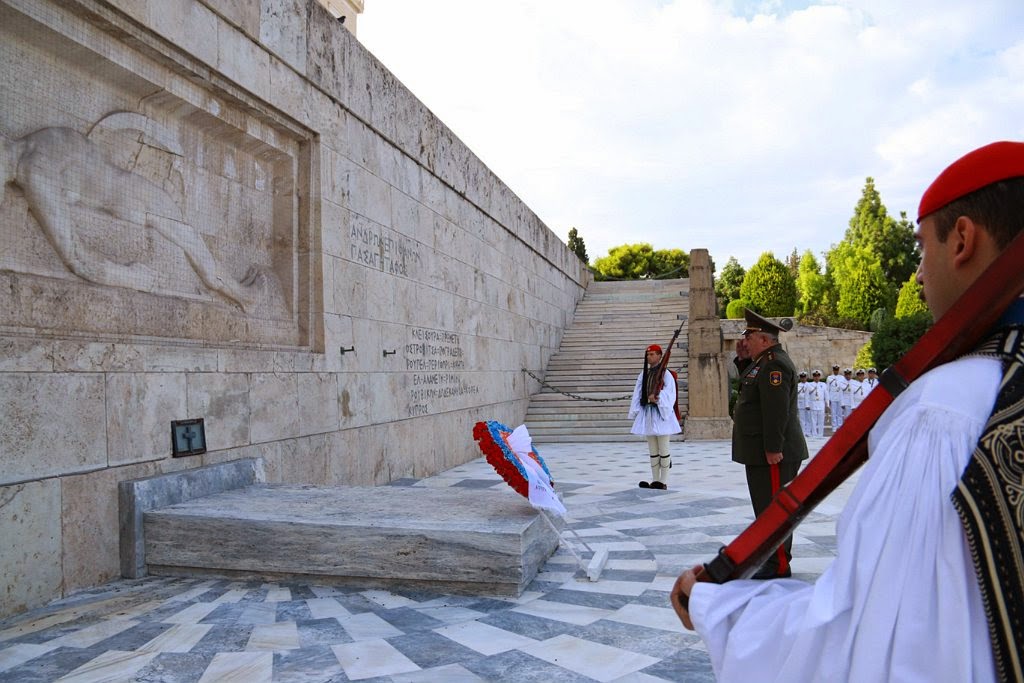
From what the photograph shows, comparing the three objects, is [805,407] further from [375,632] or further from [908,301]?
[908,301]

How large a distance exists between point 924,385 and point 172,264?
559 centimetres

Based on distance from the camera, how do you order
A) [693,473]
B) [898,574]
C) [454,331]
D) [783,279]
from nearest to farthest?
[898,574]
[693,473]
[454,331]
[783,279]

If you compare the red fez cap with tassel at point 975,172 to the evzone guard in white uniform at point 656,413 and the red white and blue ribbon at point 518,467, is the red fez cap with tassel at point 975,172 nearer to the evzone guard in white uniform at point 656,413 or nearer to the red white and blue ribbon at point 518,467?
the red white and blue ribbon at point 518,467

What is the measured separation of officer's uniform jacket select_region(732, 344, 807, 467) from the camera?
502cm

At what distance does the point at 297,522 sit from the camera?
14.7 ft

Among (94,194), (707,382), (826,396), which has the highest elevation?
(94,194)

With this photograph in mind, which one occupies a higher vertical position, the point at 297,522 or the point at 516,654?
the point at 297,522

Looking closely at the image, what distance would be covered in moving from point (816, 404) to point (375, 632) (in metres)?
15.5

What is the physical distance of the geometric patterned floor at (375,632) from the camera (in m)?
3.22

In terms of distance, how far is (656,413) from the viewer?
839 cm

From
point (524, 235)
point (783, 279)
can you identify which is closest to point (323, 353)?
point (524, 235)

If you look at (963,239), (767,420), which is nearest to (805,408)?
(767,420)

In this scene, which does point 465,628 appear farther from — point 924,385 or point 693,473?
point 693,473

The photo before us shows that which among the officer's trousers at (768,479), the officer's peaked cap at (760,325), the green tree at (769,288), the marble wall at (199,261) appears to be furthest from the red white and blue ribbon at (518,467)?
the green tree at (769,288)
